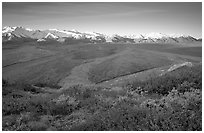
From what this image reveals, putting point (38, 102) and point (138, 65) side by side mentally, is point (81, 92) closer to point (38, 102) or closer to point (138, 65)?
point (38, 102)

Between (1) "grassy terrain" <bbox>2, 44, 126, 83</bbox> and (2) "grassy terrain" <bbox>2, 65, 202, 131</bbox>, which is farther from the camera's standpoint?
(1) "grassy terrain" <bbox>2, 44, 126, 83</bbox>

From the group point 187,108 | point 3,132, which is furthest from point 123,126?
point 3,132

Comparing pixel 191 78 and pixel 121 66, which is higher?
pixel 191 78

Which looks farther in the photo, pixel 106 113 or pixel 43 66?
pixel 43 66

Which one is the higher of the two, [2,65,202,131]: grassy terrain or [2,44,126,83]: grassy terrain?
[2,65,202,131]: grassy terrain

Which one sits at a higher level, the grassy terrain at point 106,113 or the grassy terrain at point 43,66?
the grassy terrain at point 106,113

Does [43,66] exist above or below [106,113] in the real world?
below

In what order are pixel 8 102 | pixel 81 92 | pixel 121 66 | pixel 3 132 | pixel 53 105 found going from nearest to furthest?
1. pixel 3 132
2. pixel 53 105
3. pixel 8 102
4. pixel 81 92
5. pixel 121 66

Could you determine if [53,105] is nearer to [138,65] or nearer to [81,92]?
[81,92]

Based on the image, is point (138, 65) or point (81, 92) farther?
point (138, 65)

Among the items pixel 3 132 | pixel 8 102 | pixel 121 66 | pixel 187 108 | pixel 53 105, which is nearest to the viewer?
pixel 3 132

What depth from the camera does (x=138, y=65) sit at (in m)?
54.2

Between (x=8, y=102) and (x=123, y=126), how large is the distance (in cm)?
698

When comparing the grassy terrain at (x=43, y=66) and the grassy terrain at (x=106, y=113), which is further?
the grassy terrain at (x=43, y=66)
